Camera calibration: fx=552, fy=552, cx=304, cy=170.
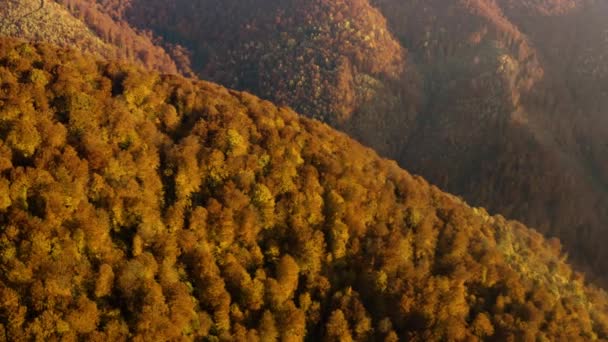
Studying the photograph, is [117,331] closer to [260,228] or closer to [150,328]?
[150,328]

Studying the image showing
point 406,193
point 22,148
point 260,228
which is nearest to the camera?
point 22,148

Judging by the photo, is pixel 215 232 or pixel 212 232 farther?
pixel 215 232

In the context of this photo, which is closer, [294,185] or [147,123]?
[147,123]

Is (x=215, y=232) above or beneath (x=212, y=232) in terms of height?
above

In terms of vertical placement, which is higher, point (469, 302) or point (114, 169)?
point (469, 302)

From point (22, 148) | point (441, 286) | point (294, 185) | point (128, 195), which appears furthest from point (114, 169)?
point (441, 286)

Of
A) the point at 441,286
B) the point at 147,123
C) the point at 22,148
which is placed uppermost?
the point at 441,286

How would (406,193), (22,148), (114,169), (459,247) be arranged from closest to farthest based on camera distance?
(22,148) < (114,169) < (459,247) < (406,193)
